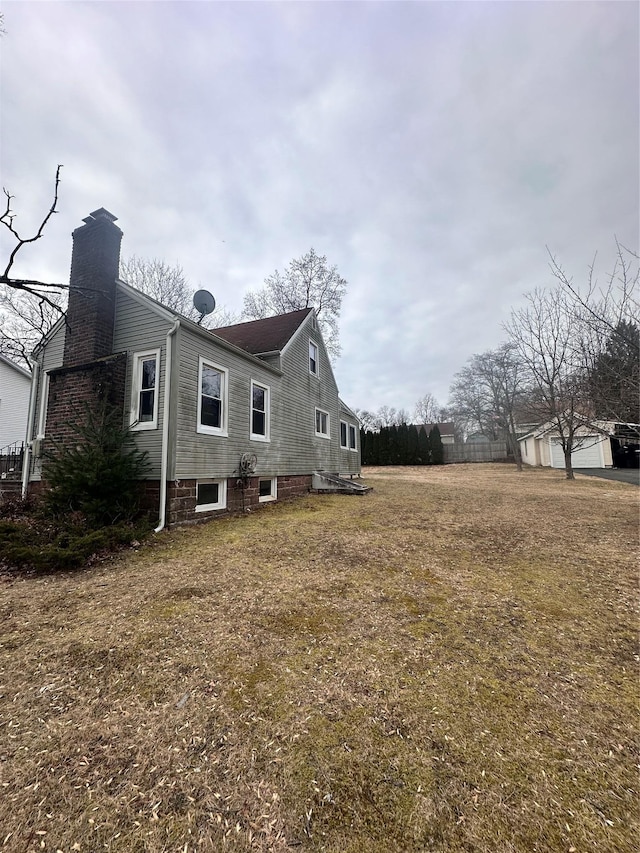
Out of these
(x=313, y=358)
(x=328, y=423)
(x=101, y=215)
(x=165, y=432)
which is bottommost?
(x=165, y=432)

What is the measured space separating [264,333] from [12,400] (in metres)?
13.1

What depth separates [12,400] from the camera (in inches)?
643

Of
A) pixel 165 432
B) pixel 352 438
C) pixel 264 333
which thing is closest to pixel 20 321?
pixel 264 333

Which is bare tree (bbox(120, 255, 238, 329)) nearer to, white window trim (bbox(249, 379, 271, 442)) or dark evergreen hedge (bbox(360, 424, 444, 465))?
white window trim (bbox(249, 379, 271, 442))

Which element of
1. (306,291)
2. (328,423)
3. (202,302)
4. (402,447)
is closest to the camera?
(202,302)

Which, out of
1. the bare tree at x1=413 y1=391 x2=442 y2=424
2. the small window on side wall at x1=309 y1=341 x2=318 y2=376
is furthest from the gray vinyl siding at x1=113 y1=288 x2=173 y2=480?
the bare tree at x1=413 y1=391 x2=442 y2=424

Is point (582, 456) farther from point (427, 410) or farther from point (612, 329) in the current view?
point (427, 410)

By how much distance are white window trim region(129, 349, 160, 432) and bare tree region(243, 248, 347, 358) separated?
15.8 m

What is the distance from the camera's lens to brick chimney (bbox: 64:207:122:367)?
7.97m

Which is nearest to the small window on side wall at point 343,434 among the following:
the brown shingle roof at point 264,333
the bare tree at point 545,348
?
the brown shingle roof at point 264,333

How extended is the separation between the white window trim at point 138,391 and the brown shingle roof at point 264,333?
3.42 m

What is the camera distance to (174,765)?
5.89 ft

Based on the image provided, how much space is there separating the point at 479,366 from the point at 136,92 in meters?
32.0

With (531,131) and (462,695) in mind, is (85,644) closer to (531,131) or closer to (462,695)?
(462,695)
